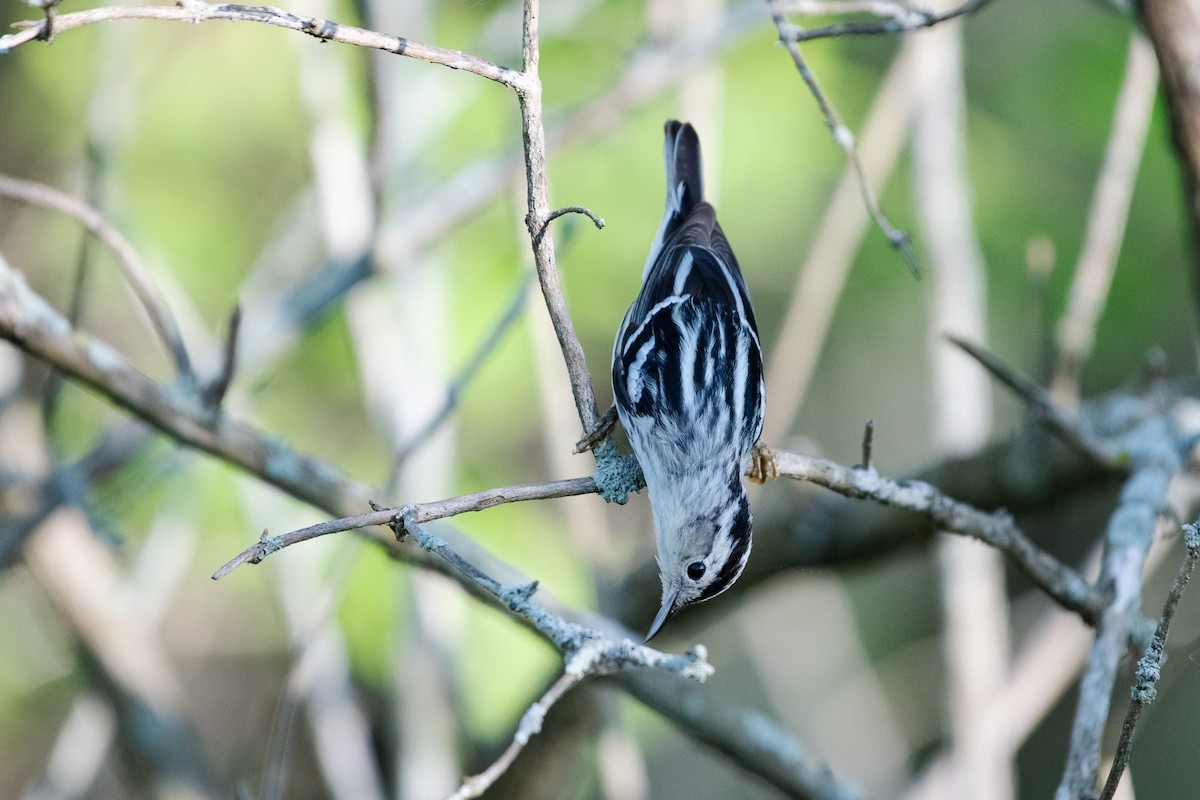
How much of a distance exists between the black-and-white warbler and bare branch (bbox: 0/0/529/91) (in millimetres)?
1458

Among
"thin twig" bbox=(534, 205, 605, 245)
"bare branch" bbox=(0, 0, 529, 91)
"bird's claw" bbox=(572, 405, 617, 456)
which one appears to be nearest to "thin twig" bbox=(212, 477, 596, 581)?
"bird's claw" bbox=(572, 405, 617, 456)

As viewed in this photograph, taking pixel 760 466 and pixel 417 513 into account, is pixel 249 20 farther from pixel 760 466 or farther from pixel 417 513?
pixel 760 466

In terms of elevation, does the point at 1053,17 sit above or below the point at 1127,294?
above

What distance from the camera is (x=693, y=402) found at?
3.33 m

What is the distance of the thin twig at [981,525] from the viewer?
2674 millimetres

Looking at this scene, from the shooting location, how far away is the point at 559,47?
6.20 meters

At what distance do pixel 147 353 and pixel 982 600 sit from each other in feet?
17.2

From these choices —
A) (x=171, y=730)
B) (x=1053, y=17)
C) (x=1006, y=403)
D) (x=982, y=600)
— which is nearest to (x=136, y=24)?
(x=171, y=730)

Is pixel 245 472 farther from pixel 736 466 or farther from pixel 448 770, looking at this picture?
pixel 448 770

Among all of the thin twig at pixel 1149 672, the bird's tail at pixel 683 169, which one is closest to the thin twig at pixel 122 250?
the bird's tail at pixel 683 169

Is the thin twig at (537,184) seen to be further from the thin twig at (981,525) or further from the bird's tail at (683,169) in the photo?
the bird's tail at (683,169)

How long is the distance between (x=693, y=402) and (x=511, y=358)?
9.08 feet

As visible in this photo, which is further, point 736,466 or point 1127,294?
point 1127,294

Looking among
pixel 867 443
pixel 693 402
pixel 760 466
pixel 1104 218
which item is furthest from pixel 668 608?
pixel 1104 218
